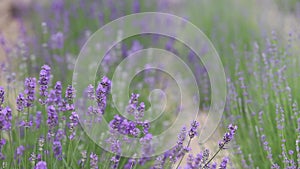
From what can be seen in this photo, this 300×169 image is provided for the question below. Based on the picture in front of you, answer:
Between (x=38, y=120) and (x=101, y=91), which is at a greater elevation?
(x=38, y=120)

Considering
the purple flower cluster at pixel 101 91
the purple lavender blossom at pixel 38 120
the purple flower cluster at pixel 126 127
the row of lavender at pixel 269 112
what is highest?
the row of lavender at pixel 269 112

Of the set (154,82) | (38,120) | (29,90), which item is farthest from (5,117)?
(154,82)

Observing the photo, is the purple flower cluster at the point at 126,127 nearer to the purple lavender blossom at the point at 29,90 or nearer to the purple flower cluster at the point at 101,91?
the purple flower cluster at the point at 101,91

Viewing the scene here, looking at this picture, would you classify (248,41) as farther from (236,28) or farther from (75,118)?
(75,118)

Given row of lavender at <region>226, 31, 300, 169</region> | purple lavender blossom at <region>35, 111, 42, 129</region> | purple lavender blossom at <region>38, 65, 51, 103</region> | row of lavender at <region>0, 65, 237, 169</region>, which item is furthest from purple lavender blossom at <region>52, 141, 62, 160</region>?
row of lavender at <region>226, 31, 300, 169</region>

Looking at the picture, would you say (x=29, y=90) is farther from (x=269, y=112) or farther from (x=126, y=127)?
(x=269, y=112)

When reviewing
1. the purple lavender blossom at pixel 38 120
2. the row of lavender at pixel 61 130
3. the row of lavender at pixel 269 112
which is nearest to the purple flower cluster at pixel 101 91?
the row of lavender at pixel 61 130

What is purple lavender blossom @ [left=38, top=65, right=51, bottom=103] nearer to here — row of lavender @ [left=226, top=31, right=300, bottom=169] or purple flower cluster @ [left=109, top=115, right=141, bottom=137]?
purple flower cluster @ [left=109, top=115, right=141, bottom=137]

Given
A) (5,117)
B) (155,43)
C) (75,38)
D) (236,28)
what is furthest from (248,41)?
(5,117)
